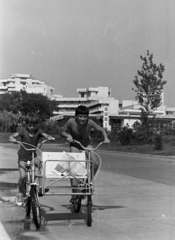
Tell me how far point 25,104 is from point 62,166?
287 feet

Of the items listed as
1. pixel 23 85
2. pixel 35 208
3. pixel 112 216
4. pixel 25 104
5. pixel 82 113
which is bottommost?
pixel 112 216

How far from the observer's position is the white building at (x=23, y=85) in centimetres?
15712

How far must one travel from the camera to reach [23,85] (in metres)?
163

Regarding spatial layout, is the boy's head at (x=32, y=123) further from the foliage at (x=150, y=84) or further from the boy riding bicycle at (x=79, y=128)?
the foliage at (x=150, y=84)

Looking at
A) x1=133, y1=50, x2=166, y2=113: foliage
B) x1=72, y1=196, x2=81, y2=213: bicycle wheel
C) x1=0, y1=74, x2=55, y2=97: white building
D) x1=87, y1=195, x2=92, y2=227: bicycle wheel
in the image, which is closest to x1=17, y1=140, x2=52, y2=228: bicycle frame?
Answer: x1=87, y1=195, x2=92, y2=227: bicycle wheel

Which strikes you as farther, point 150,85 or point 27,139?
point 150,85

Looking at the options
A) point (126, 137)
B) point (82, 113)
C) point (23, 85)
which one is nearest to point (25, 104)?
point (126, 137)

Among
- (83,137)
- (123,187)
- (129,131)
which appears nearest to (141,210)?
(83,137)

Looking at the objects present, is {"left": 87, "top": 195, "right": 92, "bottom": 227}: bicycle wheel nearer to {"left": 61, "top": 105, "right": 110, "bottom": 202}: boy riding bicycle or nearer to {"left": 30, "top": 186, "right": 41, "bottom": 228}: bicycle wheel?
{"left": 30, "top": 186, "right": 41, "bottom": 228}: bicycle wheel

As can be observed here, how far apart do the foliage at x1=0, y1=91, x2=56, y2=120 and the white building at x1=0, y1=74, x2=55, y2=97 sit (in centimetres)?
5845

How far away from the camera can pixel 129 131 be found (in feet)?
131

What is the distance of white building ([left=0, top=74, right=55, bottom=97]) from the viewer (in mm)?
157125

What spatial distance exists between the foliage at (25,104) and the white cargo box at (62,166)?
8477cm

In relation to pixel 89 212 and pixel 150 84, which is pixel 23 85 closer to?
pixel 150 84
